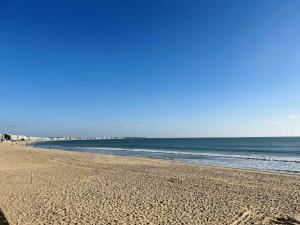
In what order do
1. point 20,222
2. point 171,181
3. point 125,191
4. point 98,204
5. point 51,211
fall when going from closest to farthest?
point 20,222
point 51,211
point 98,204
point 125,191
point 171,181

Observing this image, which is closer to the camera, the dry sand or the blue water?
the dry sand

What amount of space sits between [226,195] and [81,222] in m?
6.21

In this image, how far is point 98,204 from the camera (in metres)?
9.99

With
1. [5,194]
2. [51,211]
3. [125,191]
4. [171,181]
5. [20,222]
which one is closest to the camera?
[20,222]

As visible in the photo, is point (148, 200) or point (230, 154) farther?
point (230, 154)

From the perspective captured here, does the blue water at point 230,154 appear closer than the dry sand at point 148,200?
No

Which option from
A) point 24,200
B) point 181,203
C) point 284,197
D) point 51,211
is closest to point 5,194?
point 24,200

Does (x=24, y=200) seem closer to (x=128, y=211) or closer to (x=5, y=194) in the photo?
(x=5, y=194)

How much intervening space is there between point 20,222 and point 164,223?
13.0 ft

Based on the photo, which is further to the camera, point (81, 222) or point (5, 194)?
point (5, 194)

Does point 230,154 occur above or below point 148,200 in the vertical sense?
above

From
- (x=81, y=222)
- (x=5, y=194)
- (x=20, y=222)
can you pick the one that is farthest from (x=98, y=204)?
(x=5, y=194)

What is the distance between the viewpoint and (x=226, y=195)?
38.3 feet

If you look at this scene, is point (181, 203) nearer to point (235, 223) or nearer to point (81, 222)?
point (235, 223)
